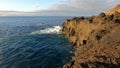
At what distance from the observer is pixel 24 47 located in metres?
40.5

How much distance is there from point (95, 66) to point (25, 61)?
15971mm

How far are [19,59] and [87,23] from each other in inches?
745

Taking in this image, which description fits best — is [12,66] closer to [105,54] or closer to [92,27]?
[105,54]

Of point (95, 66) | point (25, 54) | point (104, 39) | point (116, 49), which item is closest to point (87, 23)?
point (104, 39)

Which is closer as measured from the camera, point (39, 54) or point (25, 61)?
point (25, 61)

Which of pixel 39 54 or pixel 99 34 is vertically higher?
pixel 99 34

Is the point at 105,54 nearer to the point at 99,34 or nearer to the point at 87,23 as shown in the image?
the point at 99,34

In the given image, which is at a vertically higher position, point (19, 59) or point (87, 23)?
point (87, 23)

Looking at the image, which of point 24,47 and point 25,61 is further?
point 24,47

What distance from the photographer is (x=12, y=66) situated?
94.4 feet

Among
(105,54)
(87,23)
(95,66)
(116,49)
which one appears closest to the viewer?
(95,66)

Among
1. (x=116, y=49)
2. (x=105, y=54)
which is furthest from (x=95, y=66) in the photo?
(x=116, y=49)

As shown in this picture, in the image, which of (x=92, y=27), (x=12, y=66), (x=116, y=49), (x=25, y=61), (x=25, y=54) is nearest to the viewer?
(x=116, y=49)

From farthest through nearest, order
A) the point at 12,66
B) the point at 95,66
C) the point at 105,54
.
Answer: the point at 12,66 < the point at 105,54 < the point at 95,66
